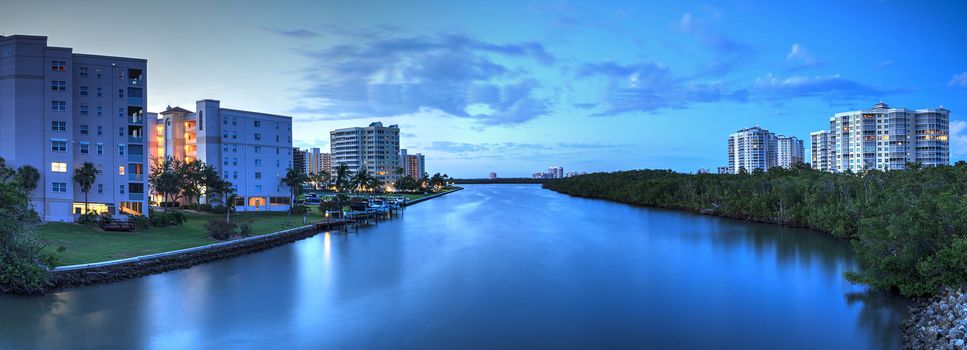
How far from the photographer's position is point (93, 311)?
18891 mm

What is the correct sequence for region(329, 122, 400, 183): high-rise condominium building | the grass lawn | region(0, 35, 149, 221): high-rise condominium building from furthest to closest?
region(329, 122, 400, 183): high-rise condominium building
region(0, 35, 149, 221): high-rise condominium building
the grass lawn

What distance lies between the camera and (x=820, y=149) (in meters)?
144

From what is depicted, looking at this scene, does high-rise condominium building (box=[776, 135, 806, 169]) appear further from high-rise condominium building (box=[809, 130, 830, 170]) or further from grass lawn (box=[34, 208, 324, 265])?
grass lawn (box=[34, 208, 324, 265])

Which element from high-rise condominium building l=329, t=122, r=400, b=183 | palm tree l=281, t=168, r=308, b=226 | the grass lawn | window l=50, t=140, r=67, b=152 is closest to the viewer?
the grass lawn

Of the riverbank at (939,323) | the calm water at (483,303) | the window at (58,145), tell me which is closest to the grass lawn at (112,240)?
the calm water at (483,303)

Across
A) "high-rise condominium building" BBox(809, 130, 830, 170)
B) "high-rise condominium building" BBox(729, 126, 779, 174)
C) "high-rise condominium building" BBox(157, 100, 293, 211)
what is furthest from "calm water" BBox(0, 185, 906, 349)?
"high-rise condominium building" BBox(729, 126, 779, 174)

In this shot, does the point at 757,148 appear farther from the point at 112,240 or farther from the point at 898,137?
Answer: the point at 112,240

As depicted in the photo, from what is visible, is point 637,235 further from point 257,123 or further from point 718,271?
point 257,123

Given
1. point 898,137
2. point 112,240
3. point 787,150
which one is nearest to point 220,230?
point 112,240

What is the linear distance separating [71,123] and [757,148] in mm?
193558

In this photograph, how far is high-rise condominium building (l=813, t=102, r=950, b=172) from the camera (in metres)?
106

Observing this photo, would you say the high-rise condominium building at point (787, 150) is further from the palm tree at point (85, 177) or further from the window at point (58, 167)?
the window at point (58, 167)

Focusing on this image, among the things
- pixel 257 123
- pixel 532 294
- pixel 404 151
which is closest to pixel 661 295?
pixel 532 294

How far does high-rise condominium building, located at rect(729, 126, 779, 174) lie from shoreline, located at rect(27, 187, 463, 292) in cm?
18106
